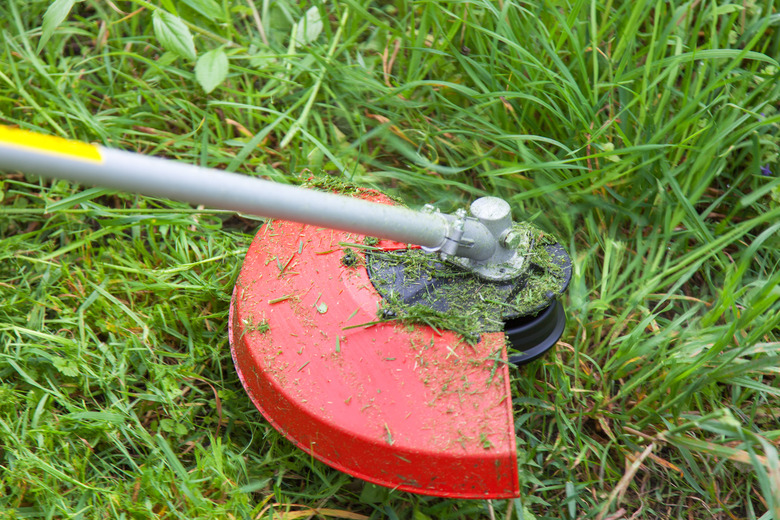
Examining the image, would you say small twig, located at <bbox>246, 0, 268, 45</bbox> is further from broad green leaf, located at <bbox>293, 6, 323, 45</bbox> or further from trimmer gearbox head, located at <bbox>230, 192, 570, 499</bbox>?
trimmer gearbox head, located at <bbox>230, 192, 570, 499</bbox>

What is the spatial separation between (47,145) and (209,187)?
0.78 feet

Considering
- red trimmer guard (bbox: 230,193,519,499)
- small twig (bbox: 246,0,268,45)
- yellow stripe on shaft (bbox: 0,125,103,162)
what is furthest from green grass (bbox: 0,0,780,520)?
yellow stripe on shaft (bbox: 0,125,103,162)

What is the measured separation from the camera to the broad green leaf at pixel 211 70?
1.96m

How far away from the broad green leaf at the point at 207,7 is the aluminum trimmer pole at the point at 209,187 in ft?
3.62

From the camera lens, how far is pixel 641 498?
5.44ft

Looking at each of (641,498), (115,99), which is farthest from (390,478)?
(115,99)

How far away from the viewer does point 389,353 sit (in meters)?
1.47

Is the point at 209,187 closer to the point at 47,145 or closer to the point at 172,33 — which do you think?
the point at 47,145

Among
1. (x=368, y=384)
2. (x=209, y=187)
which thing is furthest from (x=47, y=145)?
(x=368, y=384)

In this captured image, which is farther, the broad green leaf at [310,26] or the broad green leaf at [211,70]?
the broad green leaf at [310,26]

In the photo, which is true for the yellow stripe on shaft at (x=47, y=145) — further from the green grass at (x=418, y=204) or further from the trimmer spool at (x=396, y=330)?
the green grass at (x=418, y=204)

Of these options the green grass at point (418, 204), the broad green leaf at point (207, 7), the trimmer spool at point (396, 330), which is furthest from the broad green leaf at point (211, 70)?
the trimmer spool at point (396, 330)

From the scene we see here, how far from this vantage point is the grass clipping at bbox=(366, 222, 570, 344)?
4.94 feet

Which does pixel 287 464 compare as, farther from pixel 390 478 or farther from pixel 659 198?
pixel 659 198
